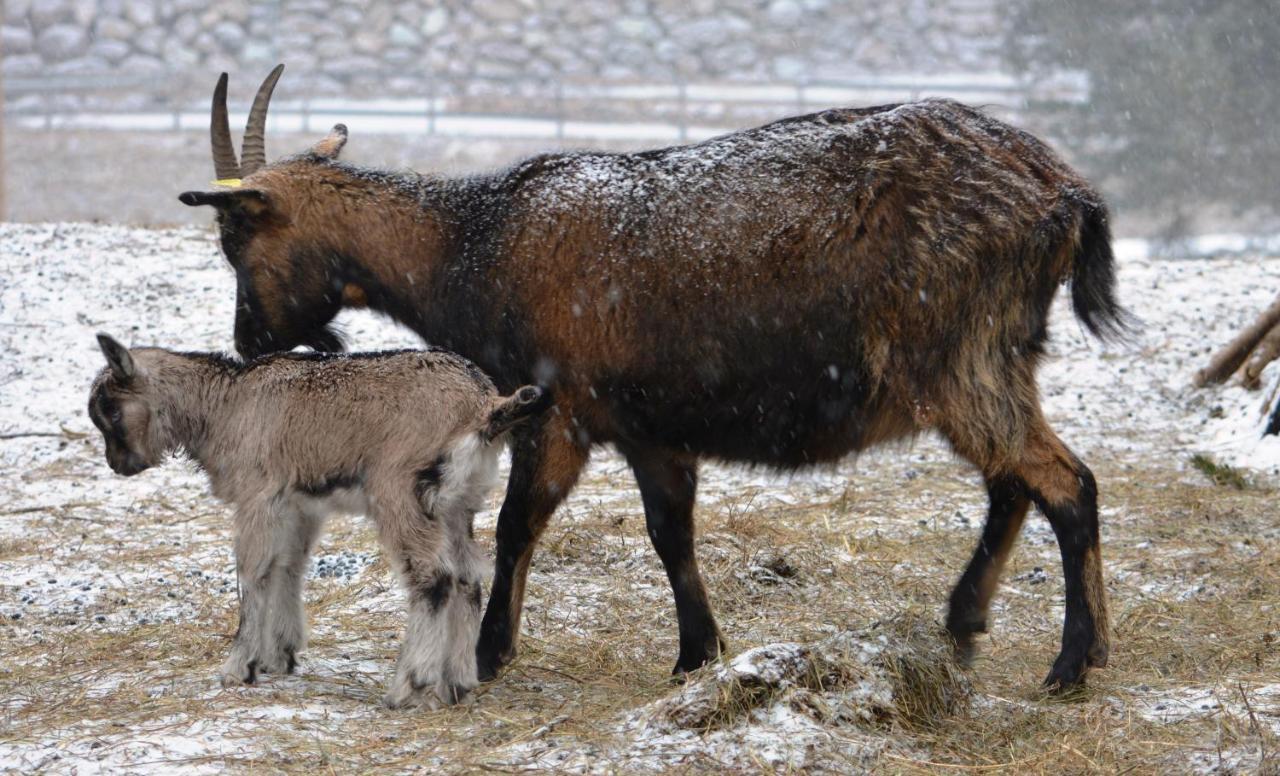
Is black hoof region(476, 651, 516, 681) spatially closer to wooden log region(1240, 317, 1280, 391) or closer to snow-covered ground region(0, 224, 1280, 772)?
snow-covered ground region(0, 224, 1280, 772)

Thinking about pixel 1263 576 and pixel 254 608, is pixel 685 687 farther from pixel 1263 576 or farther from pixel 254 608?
pixel 1263 576

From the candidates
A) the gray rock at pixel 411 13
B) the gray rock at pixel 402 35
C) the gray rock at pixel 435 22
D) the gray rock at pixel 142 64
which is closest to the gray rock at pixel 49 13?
the gray rock at pixel 142 64

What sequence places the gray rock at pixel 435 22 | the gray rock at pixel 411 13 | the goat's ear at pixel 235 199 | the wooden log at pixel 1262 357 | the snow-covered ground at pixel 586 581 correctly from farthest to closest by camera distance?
the gray rock at pixel 411 13
the gray rock at pixel 435 22
the wooden log at pixel 1262 357
the goat's ear at pixel 235 199
the snow-covered ground at pixel 586 581

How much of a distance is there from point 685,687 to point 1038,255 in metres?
2.03

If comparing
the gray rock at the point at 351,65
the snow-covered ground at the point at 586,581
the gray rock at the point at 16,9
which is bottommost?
the snow-covered ground at the point at 586,581

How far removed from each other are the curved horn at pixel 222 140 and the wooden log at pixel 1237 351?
→ 22.3ft

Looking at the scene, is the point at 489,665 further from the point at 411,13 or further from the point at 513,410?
the point at 411,13

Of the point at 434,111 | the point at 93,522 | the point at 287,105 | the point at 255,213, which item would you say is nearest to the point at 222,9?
the point at 287,105

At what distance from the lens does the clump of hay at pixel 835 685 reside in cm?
448

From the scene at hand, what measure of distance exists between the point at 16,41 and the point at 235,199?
84.5ft

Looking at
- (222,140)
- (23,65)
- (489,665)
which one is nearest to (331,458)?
(489,665)

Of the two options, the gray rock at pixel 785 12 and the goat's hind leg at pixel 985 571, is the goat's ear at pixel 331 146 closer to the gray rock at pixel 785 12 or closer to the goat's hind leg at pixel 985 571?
the goat's hind leg at pixel 985 571

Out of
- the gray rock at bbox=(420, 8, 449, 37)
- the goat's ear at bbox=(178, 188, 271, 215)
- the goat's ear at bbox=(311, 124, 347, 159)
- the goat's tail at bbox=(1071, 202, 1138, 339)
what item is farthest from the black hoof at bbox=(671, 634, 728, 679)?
the gray rock at bbox=(420, 8, 449, 37)

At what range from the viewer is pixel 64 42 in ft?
92.6
